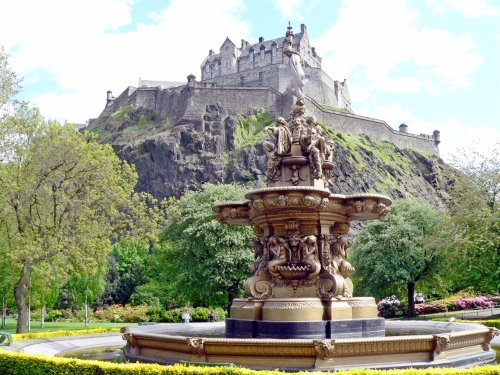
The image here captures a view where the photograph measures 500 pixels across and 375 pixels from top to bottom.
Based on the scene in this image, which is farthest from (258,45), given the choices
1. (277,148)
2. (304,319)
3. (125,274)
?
(304,319)

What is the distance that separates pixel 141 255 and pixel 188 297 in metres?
28.0

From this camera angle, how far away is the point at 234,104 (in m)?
92.5

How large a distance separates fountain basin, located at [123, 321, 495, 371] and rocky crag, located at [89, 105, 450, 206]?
6763cm

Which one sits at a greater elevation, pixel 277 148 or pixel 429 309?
pixel 277 148

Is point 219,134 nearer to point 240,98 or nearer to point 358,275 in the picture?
point 240,98

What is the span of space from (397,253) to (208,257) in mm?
13491

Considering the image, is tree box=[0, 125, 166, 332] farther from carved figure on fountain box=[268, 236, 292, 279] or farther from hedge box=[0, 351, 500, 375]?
carved figure on fountain box=[268, 236, 292, 279]

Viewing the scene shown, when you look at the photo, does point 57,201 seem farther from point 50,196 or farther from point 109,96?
point 109,96

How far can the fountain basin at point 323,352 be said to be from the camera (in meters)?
9.26

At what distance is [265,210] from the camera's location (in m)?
12.4

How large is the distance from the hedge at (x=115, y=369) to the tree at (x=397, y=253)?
29.6 metres

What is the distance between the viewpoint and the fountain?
31.6 feet

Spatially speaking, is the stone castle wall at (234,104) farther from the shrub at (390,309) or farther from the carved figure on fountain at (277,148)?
the carved figure on fountain at (277,148)

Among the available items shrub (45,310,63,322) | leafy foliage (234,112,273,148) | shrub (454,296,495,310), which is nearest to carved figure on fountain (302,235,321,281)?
shrub (454,296,495,310)
